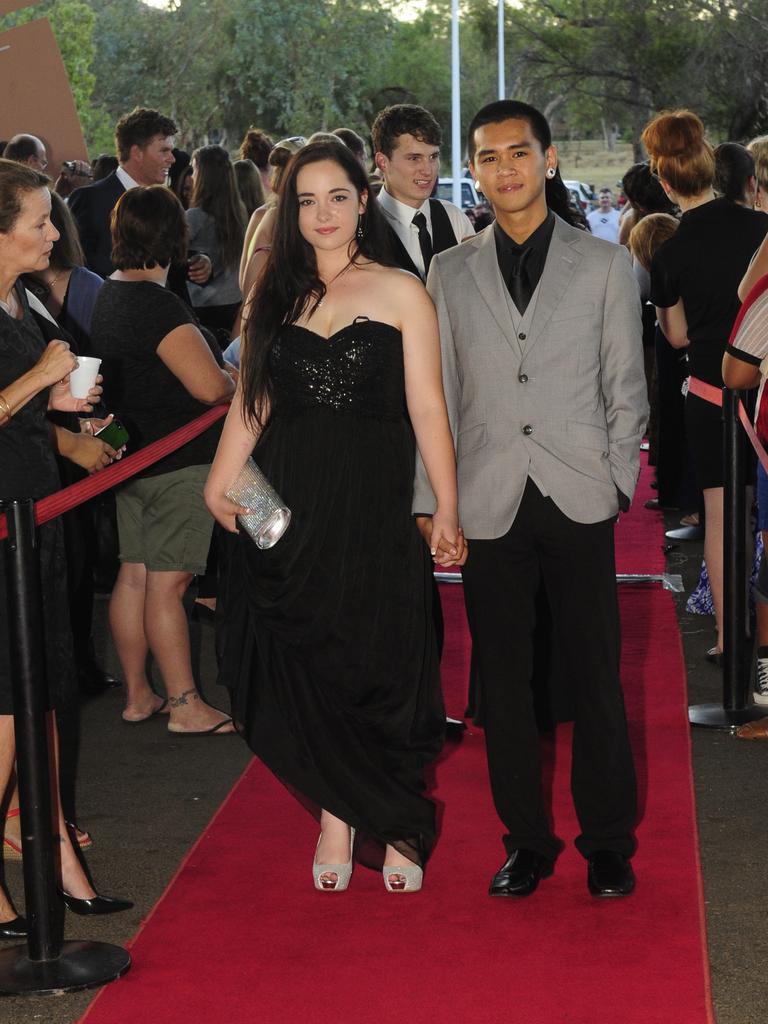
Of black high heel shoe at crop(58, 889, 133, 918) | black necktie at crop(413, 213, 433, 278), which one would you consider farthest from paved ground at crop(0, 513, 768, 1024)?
black necktie at crop(413, 213, 433, 278)

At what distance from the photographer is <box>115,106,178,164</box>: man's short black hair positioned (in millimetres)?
9156

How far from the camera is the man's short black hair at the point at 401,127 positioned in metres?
6.84

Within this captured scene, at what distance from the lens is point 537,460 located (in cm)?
453

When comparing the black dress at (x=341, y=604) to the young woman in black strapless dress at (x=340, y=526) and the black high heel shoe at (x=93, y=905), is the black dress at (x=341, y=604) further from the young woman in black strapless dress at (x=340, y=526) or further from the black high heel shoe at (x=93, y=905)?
the black high heel shoe at (x=93, y=905)

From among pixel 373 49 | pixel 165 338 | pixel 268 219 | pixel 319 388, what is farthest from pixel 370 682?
pixel 373 49

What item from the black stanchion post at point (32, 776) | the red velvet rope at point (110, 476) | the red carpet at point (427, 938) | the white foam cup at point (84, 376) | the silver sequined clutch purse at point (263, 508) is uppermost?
the white foam cup at point (84, 376)

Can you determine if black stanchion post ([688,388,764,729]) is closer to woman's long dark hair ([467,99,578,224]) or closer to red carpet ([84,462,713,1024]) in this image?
red carpet ([84,462,713,1024])

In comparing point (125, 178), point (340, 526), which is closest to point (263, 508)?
point (340, 526)

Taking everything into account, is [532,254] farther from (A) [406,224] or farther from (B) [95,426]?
(A) [406,224]

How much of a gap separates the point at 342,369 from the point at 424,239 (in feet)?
7.96

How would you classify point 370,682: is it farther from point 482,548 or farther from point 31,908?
point 31,908

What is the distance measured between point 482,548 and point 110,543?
12.9 feet

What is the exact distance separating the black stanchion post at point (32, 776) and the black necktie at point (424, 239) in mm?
3206

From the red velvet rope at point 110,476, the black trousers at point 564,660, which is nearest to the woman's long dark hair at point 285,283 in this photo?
the red velvet rope at point 110,476
